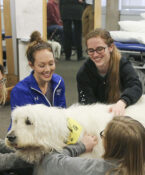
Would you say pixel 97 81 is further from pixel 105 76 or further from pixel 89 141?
pixel 89 141

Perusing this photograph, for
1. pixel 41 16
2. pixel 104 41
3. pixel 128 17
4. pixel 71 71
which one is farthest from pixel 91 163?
pixel 71 71

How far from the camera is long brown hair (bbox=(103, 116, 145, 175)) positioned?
3.95 feet

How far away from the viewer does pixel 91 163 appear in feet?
4.29

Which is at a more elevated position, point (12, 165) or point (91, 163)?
point (91, 163)

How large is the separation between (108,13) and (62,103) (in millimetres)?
1918

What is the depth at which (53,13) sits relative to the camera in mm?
5191

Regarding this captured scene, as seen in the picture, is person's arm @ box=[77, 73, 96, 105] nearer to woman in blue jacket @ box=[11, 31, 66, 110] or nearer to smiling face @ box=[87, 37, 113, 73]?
smiling face @ box=[87, 37, 113, 73]

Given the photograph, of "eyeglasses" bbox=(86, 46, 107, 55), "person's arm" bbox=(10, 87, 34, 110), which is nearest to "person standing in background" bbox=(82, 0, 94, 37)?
"eyeglasses" bbox=(86, 46, 107, 55)

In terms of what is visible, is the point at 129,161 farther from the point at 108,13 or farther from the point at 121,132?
the point at 108,13

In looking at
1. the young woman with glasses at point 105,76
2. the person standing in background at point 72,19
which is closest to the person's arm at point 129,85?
the young woman with glasses at point 105,76

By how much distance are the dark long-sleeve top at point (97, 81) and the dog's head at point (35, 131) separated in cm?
78

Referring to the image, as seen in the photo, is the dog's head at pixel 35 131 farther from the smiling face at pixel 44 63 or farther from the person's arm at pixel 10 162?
the smiling face at pixel 44 63

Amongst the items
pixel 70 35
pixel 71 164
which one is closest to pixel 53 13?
pixel 70 35

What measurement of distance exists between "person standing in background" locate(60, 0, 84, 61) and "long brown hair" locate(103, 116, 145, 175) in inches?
153
